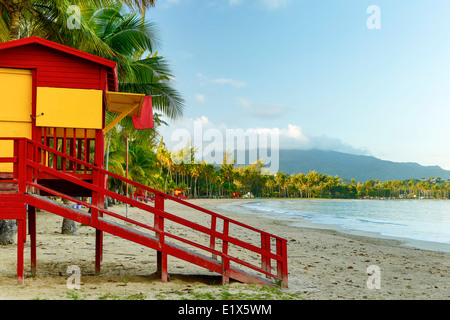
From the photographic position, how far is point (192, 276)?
28.7 feet

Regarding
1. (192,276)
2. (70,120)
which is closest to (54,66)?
(70,120)

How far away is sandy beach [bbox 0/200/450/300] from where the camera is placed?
22.8 feet

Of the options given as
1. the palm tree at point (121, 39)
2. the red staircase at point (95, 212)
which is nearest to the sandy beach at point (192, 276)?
the red staircase at point (95, 212)

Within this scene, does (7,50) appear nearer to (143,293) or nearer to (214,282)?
(143,293)

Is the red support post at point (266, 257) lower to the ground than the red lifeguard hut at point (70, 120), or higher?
lower

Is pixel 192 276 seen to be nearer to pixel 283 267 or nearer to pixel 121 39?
pixel 283 267

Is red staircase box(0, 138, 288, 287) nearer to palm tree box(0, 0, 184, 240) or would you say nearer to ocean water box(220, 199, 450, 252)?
palm tree box(0, 0, 184, 240)

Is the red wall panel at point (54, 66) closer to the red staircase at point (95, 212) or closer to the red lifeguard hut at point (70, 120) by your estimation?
the red lifeguard hut at point (70, 120)

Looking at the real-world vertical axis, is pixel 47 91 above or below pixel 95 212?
above

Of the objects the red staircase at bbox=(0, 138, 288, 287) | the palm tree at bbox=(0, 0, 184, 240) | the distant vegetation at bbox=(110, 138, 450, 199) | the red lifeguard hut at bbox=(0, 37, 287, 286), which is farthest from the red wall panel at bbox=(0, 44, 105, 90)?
the distant vegetation at bbox=(110, 138, 450, 199)

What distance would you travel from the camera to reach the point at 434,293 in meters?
8.87

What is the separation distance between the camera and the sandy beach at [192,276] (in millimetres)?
6938

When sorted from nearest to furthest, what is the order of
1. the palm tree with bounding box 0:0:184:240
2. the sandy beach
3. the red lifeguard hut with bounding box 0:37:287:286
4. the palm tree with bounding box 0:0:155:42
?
the sandy beach
the red lifeguard hut with bounding box 0:37:287:286
the palm tree with bounding box 0:0:155:42
the palm tree with bounding box 0:0:184:240

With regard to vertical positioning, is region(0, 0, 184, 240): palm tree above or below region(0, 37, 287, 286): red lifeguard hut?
above
